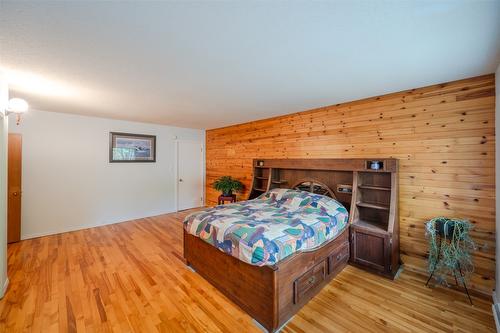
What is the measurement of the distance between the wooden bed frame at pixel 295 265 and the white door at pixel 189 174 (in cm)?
311

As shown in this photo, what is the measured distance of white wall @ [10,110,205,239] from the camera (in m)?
3.85

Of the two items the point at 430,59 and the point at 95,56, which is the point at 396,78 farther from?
the point at 95,56

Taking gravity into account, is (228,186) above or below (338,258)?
above

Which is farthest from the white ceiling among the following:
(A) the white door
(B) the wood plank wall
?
(A) the white door

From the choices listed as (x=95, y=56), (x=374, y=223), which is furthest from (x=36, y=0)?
(x=374, y=223)

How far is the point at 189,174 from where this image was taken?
599 cm

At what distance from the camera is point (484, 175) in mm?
2287

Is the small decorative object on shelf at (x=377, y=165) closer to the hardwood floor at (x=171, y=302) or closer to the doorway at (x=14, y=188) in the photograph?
the hardwood floor at (x=171, y=302)

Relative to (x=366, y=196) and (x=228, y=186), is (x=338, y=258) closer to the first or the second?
(x=366, y=196)

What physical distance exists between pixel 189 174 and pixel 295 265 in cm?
456

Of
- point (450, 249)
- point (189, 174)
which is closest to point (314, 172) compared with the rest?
point (450, 249)

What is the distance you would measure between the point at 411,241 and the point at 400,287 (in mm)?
649

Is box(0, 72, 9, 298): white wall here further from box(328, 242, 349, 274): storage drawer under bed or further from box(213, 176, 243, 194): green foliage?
box(328, 242, 349, 274): storage drawer under bed

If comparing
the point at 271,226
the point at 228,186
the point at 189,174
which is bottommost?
the point at 271,226
